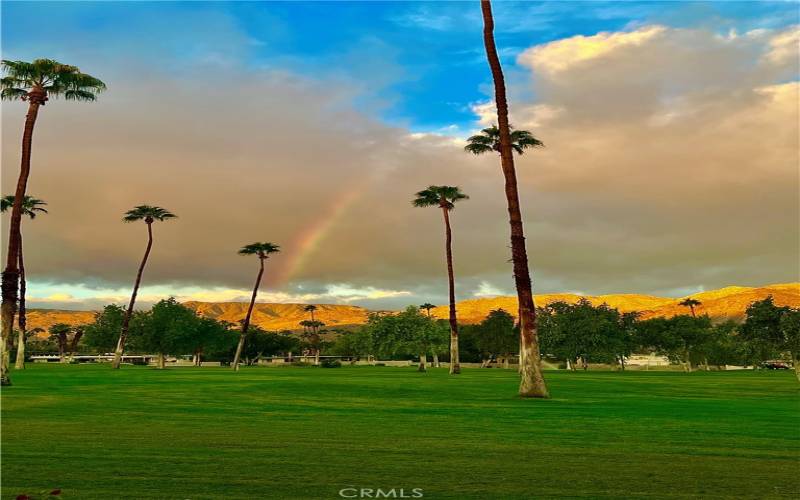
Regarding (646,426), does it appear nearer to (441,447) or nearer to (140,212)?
(441,447)

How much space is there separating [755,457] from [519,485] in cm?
627

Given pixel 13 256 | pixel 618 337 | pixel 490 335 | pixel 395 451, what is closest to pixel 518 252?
pixel 395 451

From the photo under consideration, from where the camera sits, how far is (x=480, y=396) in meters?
33.2

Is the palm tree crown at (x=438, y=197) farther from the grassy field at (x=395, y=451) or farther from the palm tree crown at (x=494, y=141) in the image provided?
the grassy field at (x=395, y=451)

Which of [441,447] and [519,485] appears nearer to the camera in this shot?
[519,485]

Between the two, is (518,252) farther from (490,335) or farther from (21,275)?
(490,335)

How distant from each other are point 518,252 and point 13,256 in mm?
29228

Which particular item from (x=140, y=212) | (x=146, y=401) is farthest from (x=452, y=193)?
(x=146, y=401)

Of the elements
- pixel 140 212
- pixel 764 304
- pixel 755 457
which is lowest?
pixel 755 457

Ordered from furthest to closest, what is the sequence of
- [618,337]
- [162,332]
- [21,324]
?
1. [618,337]
2. [162,332]
3. [21,324]

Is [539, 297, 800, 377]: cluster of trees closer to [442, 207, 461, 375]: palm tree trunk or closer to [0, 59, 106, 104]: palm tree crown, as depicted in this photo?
[442, 207, 461, 375]: palm tree trunk

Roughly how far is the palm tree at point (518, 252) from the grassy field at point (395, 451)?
549 centimetres

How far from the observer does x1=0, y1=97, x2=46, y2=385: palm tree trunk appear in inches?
1535

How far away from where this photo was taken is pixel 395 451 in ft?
46.8
